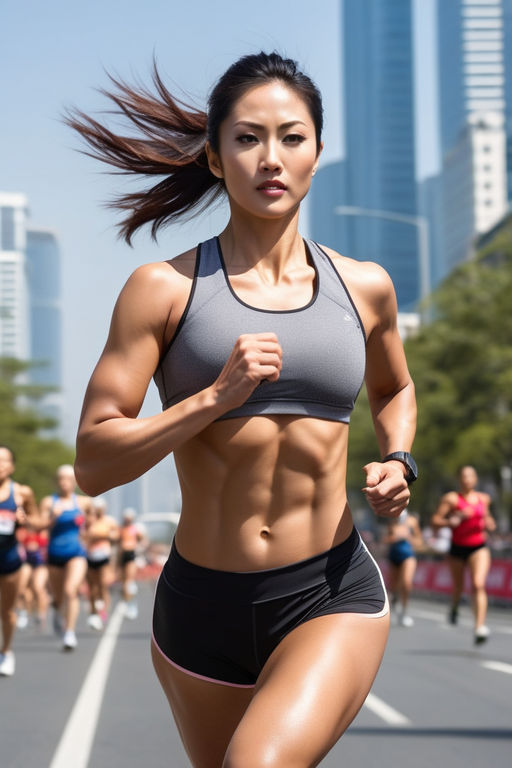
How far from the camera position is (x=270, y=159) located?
3.46m

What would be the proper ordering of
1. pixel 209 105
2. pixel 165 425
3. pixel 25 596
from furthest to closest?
pixel 25 596
pixel 209 105
pixel 165 425

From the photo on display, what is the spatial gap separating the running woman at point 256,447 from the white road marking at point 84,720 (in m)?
4.40

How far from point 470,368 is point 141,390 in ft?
153

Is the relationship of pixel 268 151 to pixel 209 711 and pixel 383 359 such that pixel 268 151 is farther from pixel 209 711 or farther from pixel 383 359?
pixel 209 711

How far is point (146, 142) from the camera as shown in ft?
12.8

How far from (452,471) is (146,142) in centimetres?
5082

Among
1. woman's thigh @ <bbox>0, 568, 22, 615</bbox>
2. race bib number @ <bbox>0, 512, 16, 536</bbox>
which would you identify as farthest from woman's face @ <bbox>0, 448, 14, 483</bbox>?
woman's thigh @ <bbox>0, 568, 22, 615</bbox>

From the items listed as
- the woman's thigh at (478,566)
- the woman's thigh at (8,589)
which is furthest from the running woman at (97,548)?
the woman's thigh at (8,589)

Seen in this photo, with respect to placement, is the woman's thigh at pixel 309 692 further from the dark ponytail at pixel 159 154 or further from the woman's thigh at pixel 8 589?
the woman's thigh at pixel 8 589

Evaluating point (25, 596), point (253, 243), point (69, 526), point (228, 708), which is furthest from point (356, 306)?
point (25, 596)

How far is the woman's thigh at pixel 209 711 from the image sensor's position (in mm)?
3529

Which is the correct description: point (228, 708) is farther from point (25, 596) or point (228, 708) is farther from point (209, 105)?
point (25, 596)

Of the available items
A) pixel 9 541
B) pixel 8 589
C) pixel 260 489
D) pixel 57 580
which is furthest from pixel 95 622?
pixel 260 489

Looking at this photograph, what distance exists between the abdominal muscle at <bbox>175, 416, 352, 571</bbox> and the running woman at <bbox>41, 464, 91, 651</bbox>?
11972mm
